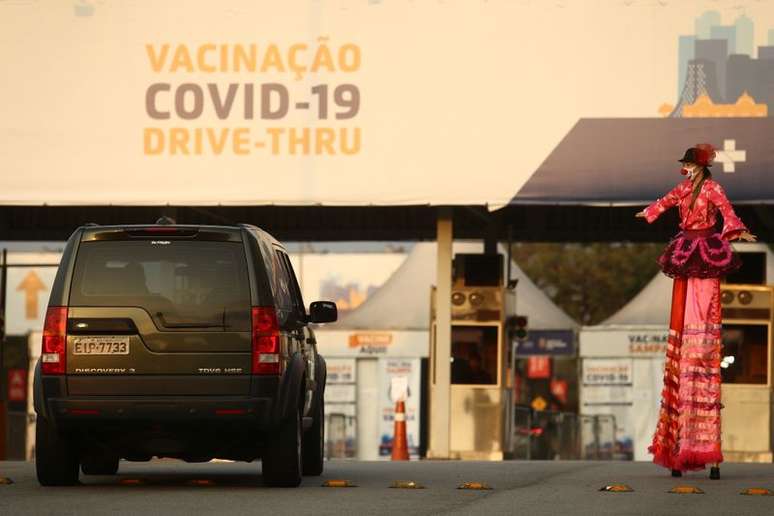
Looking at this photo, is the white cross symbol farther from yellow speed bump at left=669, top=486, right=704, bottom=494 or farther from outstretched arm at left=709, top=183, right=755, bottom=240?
yellow speed bump at left=669, top=486, right=704, bottom=494

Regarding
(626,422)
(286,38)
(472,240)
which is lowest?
(626,422)

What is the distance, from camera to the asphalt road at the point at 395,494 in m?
11.4

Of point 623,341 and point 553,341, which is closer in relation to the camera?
point 553,341

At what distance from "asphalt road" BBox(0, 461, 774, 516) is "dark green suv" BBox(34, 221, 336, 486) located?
44 cm

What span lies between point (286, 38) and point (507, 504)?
47.0 feet

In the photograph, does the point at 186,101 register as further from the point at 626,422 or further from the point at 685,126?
the point at 626,422

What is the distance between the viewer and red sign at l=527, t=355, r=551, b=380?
176ft

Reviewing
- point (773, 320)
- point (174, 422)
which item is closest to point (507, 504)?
point (174, 422)

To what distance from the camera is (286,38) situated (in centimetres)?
2542

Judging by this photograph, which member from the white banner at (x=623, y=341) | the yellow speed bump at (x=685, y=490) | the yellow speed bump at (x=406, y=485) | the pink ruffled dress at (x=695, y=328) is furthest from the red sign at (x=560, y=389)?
the yellow speed bump at (x=685, y=490)

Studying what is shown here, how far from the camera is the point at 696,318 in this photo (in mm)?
14969

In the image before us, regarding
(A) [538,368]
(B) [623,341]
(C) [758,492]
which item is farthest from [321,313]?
(A) [538,368]

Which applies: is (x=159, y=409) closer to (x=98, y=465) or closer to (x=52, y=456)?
(x=52, y=456)

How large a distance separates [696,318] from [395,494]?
3.29 metres
